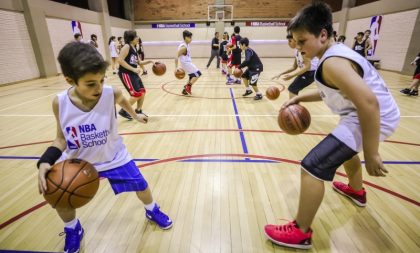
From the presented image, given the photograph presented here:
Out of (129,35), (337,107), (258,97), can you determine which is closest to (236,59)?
(258,97)

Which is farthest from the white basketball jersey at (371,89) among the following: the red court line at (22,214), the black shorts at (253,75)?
the black shorts at (253,75)

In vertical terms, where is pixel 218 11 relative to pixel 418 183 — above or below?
above

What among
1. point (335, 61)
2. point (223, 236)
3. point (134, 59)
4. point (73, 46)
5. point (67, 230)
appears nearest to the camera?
point (335, 61)

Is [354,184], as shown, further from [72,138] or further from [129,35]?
[129,35]

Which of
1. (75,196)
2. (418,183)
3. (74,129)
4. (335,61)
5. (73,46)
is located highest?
(73,46)

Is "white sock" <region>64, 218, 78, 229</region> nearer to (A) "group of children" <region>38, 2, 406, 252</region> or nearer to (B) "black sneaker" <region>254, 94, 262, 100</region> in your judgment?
(A) "group of children" <region>38, 2, 406, 252</region>

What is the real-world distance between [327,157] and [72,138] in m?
1.69

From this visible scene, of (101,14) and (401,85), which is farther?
(101,14)

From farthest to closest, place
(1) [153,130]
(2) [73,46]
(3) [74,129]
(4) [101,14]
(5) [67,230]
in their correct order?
(4) [101,14] < (1) [153,130] < (5) [67,230] < (3) [74,129] < (2) [73,46]

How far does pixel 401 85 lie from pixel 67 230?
10118 mm

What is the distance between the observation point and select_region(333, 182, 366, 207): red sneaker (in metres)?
2.32

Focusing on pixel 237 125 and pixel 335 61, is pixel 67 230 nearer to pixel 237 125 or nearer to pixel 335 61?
pixel 335 61

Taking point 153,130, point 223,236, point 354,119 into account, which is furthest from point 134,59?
point 354,119

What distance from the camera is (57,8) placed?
1164 centimetres
